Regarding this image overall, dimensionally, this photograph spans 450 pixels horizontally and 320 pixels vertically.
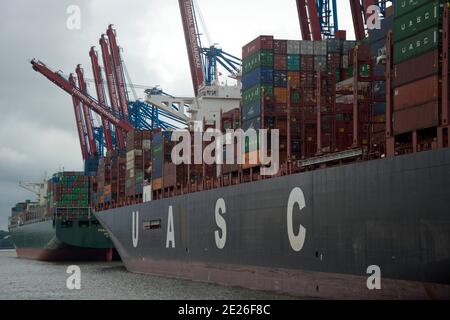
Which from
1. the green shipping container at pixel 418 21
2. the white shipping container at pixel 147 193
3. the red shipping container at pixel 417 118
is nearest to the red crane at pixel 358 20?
the green shipping container at pixel 418 21

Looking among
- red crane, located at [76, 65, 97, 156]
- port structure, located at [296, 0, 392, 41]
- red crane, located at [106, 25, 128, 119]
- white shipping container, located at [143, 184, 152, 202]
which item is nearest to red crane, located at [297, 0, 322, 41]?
port structure, located at [296, 0, 392, 41]

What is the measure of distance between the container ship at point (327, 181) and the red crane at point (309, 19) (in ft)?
2.91

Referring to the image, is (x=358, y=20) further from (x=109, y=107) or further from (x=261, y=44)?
(x=109, y=107)

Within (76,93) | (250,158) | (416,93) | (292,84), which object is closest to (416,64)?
(416,93)

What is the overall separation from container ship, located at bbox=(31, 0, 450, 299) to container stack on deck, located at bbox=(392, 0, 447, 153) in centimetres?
6

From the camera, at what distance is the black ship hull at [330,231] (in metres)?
26.1

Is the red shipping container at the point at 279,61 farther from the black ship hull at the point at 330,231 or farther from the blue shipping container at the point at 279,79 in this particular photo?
the black ship hull at the point at 330,231

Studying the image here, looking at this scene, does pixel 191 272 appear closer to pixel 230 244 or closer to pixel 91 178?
pixel 230 244

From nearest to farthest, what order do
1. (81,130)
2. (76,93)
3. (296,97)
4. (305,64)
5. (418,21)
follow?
1. (418,21)
2. (296,97)
3. (305,64)
4. (76,93)
5. (81,130)

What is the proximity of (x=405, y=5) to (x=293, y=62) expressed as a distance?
12.7 meters

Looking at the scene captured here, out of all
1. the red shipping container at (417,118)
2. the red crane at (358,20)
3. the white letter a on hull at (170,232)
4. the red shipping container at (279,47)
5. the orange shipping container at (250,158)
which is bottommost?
the white letter a on hull at (170,232)

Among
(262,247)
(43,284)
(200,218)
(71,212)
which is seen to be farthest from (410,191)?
(71,212)

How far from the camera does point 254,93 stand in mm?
41031

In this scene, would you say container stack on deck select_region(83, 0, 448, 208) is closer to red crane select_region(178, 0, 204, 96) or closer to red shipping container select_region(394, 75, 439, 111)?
red shipping container select_region(394, 75, 439, 111)
